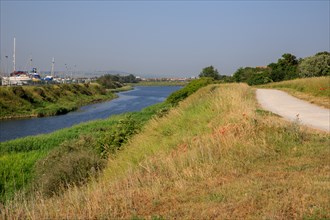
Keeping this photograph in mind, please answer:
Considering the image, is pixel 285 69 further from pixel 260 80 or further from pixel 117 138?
pixel 117 138

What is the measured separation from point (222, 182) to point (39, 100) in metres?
69.5

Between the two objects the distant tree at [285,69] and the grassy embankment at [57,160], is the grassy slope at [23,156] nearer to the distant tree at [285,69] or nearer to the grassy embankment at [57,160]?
the grassy embankment at [57,160]

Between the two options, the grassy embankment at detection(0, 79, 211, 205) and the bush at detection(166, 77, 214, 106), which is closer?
the grassy embankment at detection(0, 79, 211, 205)

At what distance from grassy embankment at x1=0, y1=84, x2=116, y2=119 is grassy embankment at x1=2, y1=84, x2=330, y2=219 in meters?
53.0

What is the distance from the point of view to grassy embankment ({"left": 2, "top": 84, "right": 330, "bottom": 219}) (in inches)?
194

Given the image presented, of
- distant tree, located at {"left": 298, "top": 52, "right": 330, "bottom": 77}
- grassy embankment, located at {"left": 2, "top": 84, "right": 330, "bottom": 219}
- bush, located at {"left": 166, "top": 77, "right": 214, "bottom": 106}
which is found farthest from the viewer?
distant tree, located at {"left": 298, "top": 52, "right": 330, "bottom": 77}

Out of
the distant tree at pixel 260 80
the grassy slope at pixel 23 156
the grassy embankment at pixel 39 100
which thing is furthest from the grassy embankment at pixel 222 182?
the grassy embankment at pixel 39 100

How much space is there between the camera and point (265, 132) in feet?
29.5

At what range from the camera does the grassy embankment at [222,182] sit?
4.94 meters

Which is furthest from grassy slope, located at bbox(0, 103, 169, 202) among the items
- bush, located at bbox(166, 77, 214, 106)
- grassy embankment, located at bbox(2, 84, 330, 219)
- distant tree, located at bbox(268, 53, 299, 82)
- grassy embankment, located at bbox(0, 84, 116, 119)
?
distant tree, located at bbox(268, 53, 299, 82)

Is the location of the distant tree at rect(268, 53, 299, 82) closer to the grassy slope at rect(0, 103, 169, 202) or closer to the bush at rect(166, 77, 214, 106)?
the bush at rect(166, 77, 214, 106)

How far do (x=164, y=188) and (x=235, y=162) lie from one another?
1770 millimetres

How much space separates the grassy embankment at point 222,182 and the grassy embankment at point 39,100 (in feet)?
174

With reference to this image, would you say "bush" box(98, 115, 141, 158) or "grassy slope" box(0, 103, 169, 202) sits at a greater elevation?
"bush" box(98, 115, 141, 158)
